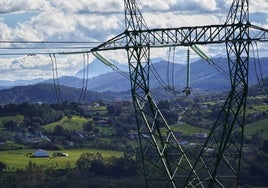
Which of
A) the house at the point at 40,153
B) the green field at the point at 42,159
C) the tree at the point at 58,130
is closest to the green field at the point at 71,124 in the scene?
the tree at the point at 58,130

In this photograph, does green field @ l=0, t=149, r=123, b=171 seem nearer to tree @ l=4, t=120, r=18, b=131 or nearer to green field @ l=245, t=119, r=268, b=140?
green field @ l=245, t=119, r=268, b=140

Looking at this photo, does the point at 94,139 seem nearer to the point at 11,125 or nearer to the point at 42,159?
the point at 42,159

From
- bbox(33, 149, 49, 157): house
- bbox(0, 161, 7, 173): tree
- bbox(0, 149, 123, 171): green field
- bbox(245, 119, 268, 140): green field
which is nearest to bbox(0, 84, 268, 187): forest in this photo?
bbox(245, 119, 268, 140): green field

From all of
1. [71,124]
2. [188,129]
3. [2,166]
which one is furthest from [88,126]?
[2,166]

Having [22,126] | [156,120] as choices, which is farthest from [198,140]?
[156,120]

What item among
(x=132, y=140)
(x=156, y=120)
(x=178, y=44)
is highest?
(x=178, y=44)

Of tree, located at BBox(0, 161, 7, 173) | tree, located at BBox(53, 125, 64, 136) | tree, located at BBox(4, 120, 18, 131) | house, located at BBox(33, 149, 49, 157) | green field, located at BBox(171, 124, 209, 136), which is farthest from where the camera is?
tree, located at BBox(4, 120, 18, 131)

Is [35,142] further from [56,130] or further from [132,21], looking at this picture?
[132,21]
